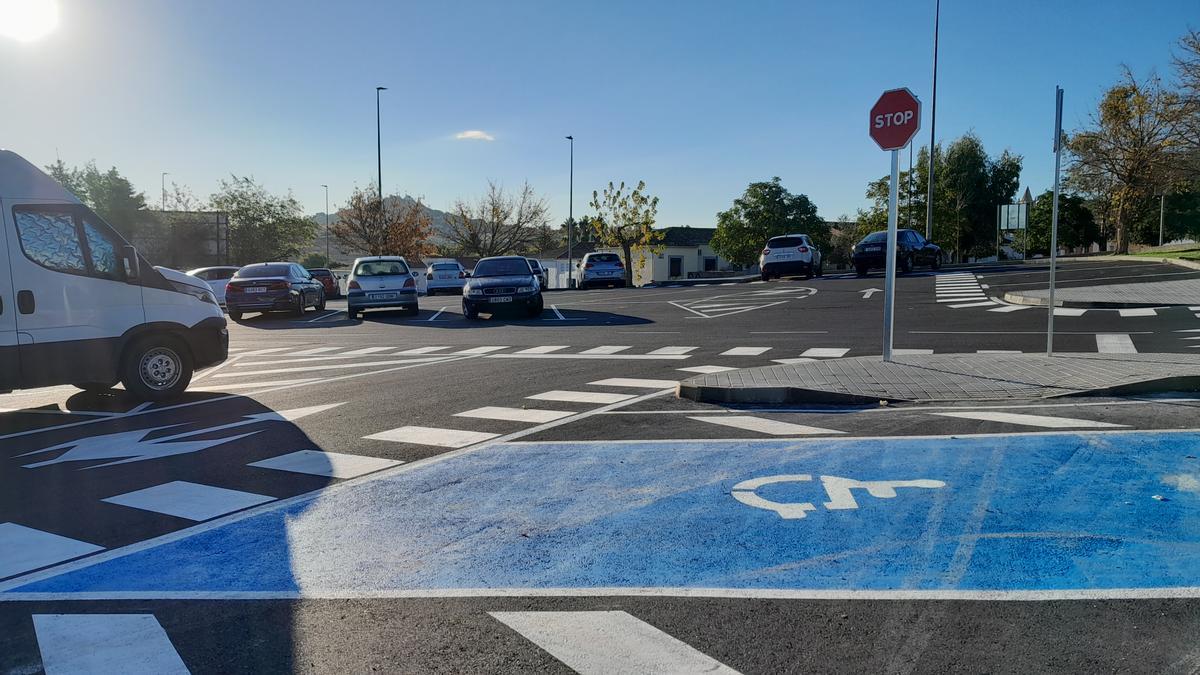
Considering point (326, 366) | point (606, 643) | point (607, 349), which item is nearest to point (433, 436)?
point (606, 643)

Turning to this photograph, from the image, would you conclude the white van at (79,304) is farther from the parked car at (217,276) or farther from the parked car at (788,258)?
the parked car at (788,258)

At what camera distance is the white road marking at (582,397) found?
871 cm

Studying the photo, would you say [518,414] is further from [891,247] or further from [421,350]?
[421,350]

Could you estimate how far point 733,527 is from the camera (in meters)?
4.39

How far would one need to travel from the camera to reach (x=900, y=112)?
30.4 feet

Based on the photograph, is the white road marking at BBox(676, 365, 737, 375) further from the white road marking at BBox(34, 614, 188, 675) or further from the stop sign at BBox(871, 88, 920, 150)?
the white road marking at BBox(34, 614, 188, 675)

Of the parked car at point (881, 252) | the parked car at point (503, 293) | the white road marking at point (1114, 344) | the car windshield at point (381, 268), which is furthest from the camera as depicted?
the parked car at point (881, 252)

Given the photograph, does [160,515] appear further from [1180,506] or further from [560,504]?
[1180,506]

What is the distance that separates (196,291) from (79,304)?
1.45 metres

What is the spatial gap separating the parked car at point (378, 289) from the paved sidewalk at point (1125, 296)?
16294 mm

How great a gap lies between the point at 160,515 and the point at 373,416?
317 cm

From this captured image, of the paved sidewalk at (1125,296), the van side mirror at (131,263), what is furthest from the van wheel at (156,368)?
the paved sidewalk at (1125,296)

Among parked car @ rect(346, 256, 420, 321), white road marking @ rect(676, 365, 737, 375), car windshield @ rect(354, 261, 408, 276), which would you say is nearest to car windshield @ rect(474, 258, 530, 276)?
parked car @ rect(346, 256, 420, 321)

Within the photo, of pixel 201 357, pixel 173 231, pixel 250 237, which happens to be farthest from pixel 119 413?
pixel 250 237
